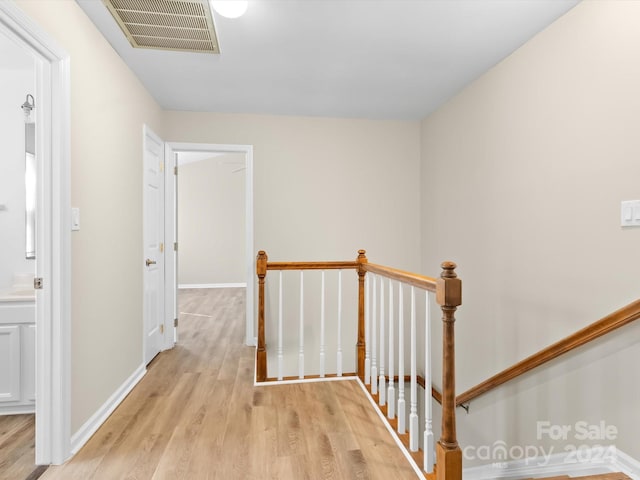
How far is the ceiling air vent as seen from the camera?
1.93m

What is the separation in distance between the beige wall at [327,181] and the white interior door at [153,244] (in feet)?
1.54

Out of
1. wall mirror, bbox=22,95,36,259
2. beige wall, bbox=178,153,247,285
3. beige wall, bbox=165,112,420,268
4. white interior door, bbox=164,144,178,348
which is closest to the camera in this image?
wall mirror, bbox=22,95,36,259

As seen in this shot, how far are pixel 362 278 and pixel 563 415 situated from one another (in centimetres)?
151

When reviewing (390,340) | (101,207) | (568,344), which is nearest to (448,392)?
(390,340)

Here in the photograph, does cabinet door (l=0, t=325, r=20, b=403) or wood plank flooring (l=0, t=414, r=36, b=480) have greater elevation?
cabinet door (l=0, t=325, r=20, b=403)

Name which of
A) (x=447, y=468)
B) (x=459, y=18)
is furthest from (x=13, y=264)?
(x=459, y=18)

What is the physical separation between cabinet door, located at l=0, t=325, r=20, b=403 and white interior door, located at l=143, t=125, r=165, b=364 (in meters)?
0.86

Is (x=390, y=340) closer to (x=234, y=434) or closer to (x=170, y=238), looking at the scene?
(x=234, y=434)

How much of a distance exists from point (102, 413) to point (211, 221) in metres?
5.71

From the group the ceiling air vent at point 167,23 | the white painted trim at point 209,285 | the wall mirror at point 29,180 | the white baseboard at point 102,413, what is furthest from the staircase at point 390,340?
the white painted trim at point 209,285

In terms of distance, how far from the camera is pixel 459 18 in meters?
2.08

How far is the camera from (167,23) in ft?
6.89

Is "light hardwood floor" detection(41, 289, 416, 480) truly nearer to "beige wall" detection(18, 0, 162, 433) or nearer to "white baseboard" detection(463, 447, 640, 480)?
"beige wall" detection(18, 0, 162, 433)

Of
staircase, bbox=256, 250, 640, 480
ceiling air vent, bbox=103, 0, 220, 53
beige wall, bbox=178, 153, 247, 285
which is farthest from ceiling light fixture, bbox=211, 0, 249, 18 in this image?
beige wall, bbox=178, 153, 247, 285
